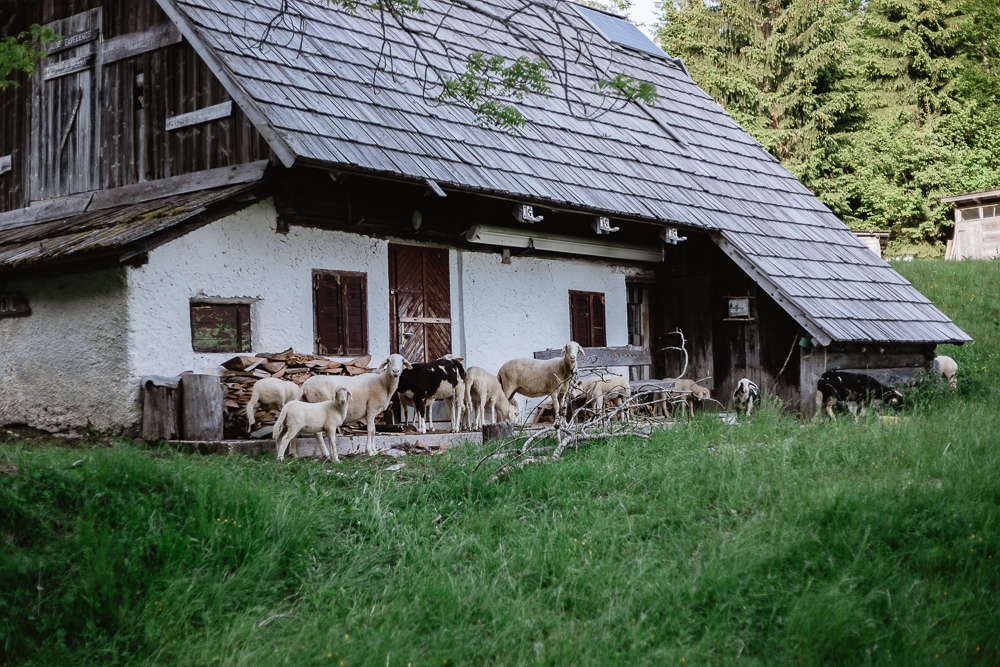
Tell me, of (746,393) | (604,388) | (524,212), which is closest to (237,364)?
(524,212)

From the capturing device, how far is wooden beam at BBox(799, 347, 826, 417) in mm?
13180

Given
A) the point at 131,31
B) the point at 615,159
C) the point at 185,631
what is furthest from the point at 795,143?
the point at 185,631

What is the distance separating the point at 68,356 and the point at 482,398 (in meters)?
4.49

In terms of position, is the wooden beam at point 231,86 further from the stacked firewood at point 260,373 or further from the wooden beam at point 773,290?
the wooden beam at point 773,290

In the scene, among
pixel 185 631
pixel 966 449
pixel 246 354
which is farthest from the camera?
pixel 246 354

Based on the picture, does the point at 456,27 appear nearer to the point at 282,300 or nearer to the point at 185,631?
Answer: the point at 282,300

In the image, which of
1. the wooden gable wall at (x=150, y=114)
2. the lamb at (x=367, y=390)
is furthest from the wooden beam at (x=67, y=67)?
the lamb at (x=367, y=390)

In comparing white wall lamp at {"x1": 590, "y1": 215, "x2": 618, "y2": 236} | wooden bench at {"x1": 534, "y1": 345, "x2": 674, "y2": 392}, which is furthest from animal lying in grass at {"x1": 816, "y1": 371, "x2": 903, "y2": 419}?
white wall lamp at {"x1": 590, "y1": 215, "x2": 618, "y2": 236}

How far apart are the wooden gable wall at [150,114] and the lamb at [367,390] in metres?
2.51

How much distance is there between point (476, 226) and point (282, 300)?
2856 mm

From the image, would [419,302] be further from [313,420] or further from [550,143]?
[313,420]

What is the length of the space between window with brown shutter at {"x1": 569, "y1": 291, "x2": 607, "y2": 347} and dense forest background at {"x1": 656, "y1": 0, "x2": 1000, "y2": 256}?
1748 cm

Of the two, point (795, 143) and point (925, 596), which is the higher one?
point (795, 143)

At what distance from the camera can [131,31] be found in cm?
1129
